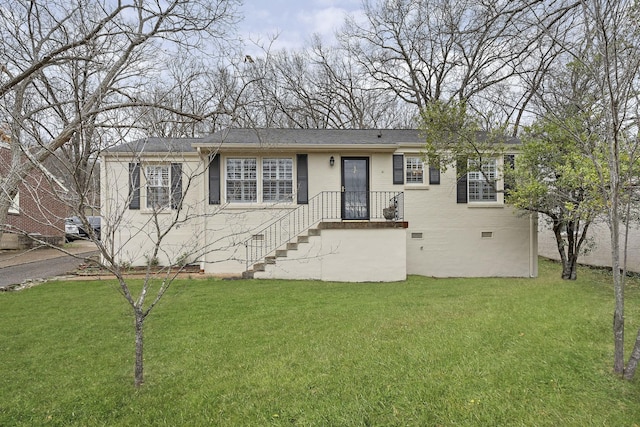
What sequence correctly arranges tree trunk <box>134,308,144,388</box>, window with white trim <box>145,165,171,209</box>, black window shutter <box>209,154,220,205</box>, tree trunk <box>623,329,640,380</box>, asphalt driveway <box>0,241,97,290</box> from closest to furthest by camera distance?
tree trunk <box>623,329,640,380</box> → tree trunk <box>134,308,144,388</box> → window with white trim <box>145,165,171,209</box> → asphalt driveway <box>0,241,97,290</box> → black window shutter <box>209,154,220,205</box>

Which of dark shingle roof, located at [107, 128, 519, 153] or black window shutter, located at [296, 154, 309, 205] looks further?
black window shutter, located at [296, 154, 309, 205]

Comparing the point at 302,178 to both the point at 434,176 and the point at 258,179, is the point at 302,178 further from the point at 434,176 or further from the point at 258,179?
the point at 434,176

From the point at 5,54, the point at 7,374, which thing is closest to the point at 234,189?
the point at 5,54

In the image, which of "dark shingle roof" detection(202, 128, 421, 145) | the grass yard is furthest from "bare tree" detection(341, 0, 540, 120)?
the grass yard

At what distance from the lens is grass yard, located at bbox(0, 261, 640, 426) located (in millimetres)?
2607

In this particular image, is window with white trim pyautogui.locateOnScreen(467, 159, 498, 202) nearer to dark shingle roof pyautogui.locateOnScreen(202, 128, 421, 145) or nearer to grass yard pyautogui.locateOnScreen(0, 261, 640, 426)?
dark shingle roof pyautogui.locateOnScreen(202, 128, 421, 145)

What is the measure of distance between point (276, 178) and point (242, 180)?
936mm

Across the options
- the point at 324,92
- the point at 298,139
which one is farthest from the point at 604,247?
the point at 324,92

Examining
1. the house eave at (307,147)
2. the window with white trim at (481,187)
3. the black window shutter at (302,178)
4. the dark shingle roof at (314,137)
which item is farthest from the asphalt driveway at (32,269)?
the window with white trim at (481,187)

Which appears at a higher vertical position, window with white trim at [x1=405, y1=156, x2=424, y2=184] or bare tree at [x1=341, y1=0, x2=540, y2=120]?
bare tree at [x1=341, y1=0, x2=540, y2=120]

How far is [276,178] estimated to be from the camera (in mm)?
9383

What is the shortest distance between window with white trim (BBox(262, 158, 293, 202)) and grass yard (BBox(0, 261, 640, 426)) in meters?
3.90

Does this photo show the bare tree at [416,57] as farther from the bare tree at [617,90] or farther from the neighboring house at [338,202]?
the bare tree at [617,90]

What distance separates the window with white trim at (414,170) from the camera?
31.6ft
